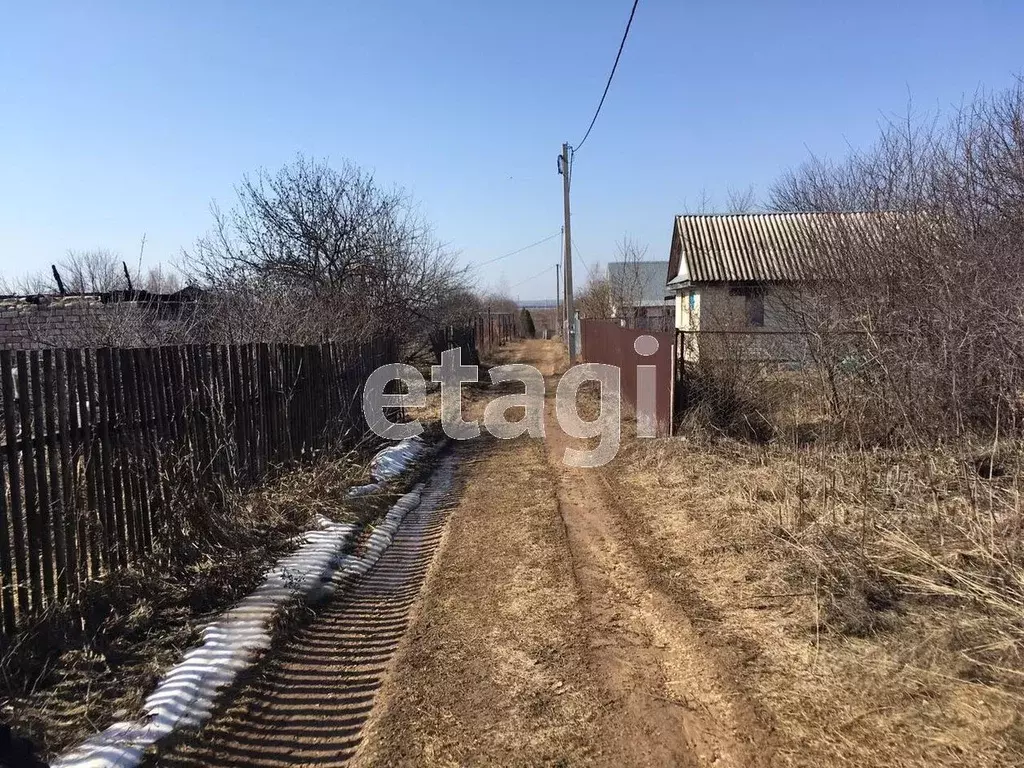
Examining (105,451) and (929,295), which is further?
(929,295)

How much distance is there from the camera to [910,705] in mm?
2938

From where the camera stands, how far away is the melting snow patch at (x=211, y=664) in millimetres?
2795

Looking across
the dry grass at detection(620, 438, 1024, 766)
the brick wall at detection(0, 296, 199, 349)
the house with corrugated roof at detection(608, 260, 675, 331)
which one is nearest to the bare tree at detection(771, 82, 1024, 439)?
the dry grass at detection(620, 438, 1024, 766)

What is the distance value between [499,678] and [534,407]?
10.9 meters

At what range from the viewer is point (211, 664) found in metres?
3.57

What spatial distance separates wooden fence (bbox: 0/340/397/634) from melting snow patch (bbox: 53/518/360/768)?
Result: 0.86 m

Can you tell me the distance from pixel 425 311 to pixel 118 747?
52.9 feet

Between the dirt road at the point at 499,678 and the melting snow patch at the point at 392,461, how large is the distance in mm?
1866

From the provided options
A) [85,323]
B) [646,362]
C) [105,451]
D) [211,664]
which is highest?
[85,323]

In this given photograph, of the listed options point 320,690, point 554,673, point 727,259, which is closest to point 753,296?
point 727,259

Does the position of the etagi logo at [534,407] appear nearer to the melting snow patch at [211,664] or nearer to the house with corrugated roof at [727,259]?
the house with corrugated roof at [727,259]

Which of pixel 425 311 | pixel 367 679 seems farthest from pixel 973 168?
pixel 425 311

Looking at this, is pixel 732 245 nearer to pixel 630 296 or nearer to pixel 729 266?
pixel 729 266

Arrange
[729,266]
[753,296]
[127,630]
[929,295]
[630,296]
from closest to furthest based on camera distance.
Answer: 1. [127,630]
2. [929,295]
3. [753,296]
4. [729,266]
5. [630,296]
